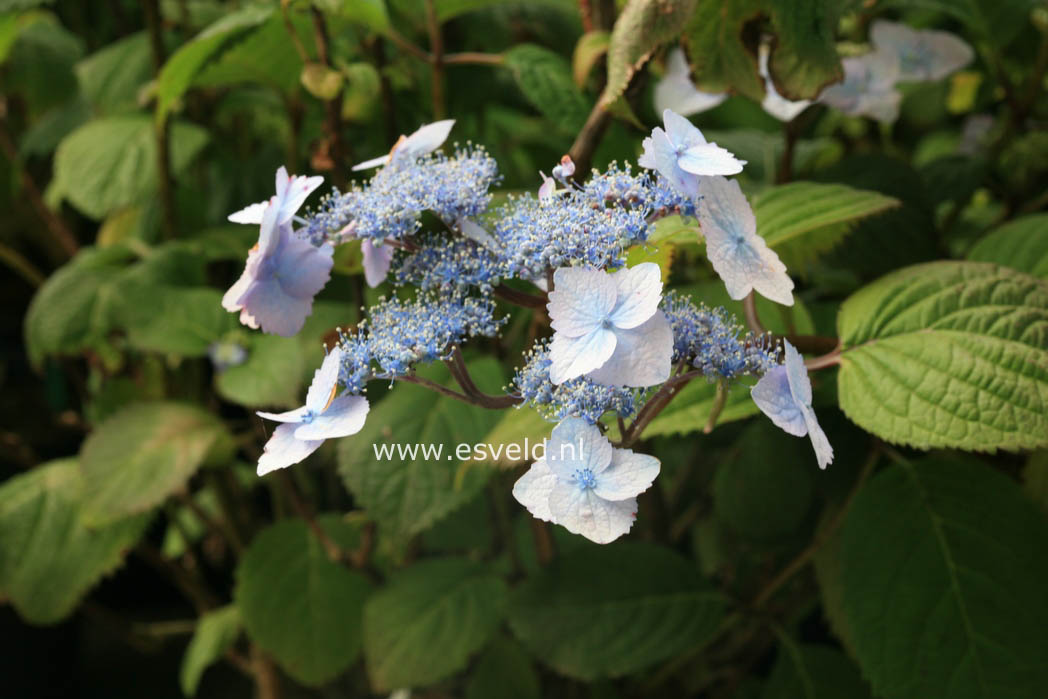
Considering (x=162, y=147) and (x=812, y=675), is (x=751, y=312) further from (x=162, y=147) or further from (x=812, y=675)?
(x=162, y=147)

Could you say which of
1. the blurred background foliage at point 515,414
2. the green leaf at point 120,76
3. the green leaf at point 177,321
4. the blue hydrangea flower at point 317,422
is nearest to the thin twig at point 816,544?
the blurred background foliage at point 515,414

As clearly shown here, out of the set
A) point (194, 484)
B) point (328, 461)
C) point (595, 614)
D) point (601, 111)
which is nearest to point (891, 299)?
point (601, 111)

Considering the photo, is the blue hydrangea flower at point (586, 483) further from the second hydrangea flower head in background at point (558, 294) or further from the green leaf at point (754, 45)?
the green leaf at point (754, 45)

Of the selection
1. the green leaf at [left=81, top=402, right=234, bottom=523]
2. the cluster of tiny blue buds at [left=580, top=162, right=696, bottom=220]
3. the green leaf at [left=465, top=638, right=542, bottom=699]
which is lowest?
the green leaf at [left=465, top=638, right=542, bottom=699]

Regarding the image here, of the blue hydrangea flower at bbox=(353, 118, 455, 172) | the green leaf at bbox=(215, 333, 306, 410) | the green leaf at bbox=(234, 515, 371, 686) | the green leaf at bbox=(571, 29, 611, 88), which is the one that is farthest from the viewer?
the green leaf at bbox=(234, 515, 371, 686)

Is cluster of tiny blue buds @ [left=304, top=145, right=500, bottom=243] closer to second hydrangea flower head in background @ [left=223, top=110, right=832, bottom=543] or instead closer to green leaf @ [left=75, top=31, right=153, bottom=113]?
second hydrangea flower head in background @ [left=223, top=110, right=832, bottom=543]

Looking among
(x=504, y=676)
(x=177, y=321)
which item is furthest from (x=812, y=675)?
(x=177, y=321)

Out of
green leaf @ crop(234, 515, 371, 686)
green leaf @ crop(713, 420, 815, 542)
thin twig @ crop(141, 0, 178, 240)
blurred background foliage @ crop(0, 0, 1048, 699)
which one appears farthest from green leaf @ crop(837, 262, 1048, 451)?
thin twig @ crop(141, 0, 178, 240)
